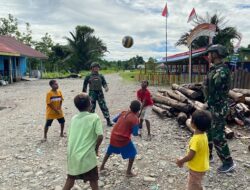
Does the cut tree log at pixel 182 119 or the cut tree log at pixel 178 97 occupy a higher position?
the cut tree log at pixel 178 97

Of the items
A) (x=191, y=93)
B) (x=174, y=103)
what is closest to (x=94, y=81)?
(x=174, y=103)

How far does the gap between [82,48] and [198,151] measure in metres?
44.7

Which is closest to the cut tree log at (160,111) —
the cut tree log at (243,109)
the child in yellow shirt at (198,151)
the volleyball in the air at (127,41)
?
the cut tree log at (243,109)

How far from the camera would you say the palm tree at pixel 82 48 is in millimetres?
46562

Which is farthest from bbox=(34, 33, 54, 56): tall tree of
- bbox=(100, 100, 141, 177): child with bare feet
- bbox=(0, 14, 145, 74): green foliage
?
bbox=(100, 100, 141, 177): child with bare feet

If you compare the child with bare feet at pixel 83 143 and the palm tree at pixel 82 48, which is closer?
the child with bare feet at pixel 83 143

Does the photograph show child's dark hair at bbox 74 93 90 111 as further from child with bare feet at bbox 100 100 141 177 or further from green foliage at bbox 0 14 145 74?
green foliage at bbox 0 14 145 74

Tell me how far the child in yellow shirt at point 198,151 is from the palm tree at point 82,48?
1740 inches

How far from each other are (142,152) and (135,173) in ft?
3.77

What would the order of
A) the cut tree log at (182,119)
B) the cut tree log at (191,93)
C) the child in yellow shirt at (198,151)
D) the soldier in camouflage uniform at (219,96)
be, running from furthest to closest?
the cut tree log at (191,93) → the cut tree log at (182,119) → the soldier in camouflage uniform at (219,96) → the child in yellow shirt at (198,151)

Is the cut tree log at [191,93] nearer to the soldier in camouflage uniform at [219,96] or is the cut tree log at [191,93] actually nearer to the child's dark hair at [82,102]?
the soldier in camouflage uniform at [219,96]

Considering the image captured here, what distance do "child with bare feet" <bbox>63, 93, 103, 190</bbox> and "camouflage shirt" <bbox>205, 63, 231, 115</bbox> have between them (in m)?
2.23

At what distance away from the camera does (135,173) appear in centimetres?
478

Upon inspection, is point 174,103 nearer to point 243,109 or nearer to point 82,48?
point 243,109
